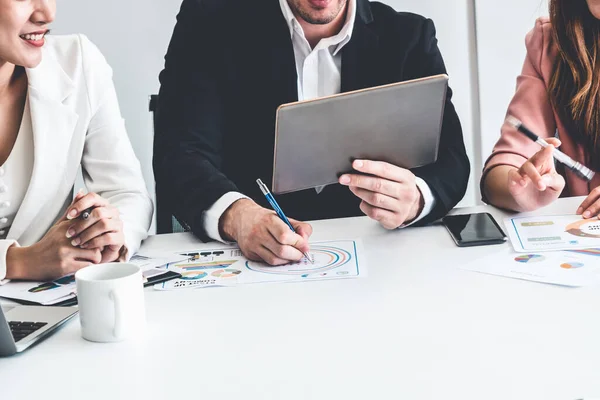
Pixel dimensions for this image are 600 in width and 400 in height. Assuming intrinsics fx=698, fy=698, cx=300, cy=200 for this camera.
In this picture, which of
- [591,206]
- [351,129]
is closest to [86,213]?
[351,129]

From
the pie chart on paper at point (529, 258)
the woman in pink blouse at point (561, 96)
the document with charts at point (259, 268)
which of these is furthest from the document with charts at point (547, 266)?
the woman in pink blouse at point (561, 96)

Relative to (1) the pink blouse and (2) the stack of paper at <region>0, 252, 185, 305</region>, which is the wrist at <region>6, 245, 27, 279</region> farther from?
(1) the pink blouse

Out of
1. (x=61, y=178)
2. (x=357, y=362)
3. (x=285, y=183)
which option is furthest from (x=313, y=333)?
(x=61, y=178)

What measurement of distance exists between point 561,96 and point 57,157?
45.4 inches

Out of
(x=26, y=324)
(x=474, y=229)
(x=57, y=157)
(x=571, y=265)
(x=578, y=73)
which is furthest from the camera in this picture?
(x=578, y=73)

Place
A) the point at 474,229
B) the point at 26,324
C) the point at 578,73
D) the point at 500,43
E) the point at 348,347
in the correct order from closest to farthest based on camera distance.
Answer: the point at 348,347 < the point at 26,324 < the point at 474,229 < the point at 578,73 < the point at 500,43

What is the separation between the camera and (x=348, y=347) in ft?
2.80

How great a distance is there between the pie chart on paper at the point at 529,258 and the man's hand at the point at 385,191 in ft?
0.82

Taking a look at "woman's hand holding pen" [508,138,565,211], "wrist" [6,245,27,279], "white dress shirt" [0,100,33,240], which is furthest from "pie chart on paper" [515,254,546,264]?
"white dress shirt" [0,100,33,240]

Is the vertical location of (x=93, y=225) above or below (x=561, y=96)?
below

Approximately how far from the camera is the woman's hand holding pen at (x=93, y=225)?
1.20 meters

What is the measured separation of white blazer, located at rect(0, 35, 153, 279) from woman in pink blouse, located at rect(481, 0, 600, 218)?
30.9 inches

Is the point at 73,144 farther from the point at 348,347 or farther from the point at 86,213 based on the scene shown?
the point at 348,347

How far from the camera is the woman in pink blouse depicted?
1.61 m
